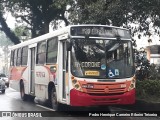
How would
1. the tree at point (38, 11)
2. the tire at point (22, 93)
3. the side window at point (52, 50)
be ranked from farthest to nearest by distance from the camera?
the tree at point (38, 11), the tire at point (22, 93), the side window at point (52, 50)

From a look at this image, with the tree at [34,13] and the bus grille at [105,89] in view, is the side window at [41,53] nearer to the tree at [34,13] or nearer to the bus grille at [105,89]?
the bus grille at [105,89]

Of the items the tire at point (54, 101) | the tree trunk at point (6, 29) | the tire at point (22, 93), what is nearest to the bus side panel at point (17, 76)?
the tire at point (22, 93)

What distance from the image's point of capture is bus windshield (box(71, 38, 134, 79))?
11.8m

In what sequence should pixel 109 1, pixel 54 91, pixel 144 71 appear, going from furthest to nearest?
pixel 144 71, pixel 109 1, pixel 54 91

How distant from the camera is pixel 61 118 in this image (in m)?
11.6

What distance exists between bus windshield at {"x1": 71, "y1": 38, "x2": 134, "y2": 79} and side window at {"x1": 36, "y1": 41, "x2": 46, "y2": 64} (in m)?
3.41

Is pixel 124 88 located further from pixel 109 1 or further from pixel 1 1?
pixel 1 1

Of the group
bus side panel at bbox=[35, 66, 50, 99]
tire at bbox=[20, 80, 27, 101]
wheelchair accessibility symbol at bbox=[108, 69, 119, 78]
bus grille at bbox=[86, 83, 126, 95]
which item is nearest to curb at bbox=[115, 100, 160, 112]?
bus grille at bbox=[86, 83, 126, 95]

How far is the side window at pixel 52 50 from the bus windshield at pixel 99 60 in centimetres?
171

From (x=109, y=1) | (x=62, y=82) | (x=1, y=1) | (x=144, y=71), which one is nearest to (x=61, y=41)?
(x=62, y=82)

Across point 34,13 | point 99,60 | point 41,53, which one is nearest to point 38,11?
point 34,13

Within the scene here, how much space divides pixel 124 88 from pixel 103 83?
865 millimetres

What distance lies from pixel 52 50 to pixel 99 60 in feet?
8.78

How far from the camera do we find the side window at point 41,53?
1515 centimetres
